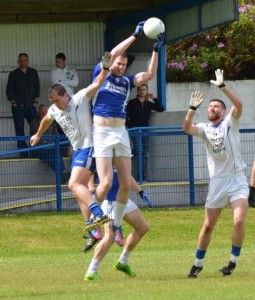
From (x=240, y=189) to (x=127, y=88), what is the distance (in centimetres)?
192

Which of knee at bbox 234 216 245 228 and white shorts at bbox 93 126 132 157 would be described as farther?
white shorts at bbox 93 126 132 157

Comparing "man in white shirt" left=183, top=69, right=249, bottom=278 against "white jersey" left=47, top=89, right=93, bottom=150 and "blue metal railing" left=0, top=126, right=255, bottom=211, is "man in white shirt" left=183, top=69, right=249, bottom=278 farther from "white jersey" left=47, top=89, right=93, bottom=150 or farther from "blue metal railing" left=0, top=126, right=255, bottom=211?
"blue metal railing" left=0, top=126, right=255, bottom=211

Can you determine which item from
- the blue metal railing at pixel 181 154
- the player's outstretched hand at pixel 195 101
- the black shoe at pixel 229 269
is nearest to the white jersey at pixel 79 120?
the player's outstretched hand at pixel 195 101

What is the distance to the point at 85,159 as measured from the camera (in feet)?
52.4

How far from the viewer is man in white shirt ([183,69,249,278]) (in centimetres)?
1553

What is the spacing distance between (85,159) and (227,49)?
1828 centimetres

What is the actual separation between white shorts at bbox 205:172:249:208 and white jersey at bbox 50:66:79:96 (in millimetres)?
12277

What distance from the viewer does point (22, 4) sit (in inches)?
1114

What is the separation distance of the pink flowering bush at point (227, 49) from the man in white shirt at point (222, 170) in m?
17.3

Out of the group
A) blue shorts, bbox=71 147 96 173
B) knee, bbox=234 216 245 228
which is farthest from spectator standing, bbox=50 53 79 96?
knee, bbox=234 216 245 228

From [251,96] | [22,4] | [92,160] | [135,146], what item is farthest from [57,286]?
[251,96]

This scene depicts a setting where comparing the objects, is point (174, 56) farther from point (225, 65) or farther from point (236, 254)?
point (236, 254)

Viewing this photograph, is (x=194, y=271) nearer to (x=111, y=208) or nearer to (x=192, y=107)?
(x=111, y=208)

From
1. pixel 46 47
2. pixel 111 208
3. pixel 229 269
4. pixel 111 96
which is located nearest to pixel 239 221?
pixel 229 269
